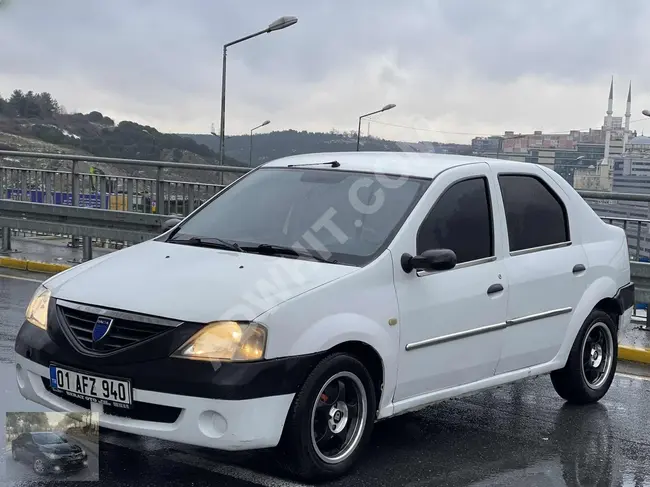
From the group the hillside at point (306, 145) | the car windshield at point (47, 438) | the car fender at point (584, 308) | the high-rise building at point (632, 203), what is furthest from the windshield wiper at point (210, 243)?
the high-rise building at point (632, 203)

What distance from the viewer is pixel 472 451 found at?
5246mm

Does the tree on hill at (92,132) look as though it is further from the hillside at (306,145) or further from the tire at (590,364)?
the tire at (590,364)

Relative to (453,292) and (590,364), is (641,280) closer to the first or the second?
(590,364)

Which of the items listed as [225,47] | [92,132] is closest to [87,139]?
[92,132]

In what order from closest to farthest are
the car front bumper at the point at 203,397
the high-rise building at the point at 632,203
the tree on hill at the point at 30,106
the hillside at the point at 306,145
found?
the car front bumper at the point at 203,397 < the hillside at the point at 306,145 < the high-rise building at the point at 632,203 < the tree on hill at the point at 30,106

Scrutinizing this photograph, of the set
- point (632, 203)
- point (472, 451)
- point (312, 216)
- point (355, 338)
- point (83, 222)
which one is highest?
point (632, 203)

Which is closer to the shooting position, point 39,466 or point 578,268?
point 39,466

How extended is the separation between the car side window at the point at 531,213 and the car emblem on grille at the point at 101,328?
2612 millimetres

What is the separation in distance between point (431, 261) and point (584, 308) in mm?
1820

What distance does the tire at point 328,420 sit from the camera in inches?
170

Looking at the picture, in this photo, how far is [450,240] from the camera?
17.4 ft

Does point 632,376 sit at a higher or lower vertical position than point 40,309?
lower

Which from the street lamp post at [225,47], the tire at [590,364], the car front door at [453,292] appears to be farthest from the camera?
the street lamp post at [225,47]

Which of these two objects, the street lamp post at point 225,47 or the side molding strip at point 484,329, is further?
the street lamp post at point 225,47
